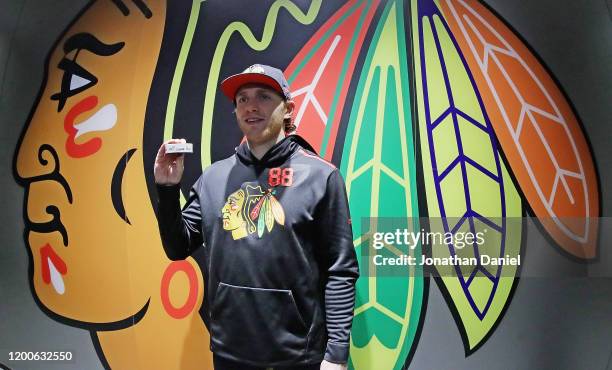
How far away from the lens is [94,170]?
1.81 m

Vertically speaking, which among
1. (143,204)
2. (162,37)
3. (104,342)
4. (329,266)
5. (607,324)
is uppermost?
(162,37)

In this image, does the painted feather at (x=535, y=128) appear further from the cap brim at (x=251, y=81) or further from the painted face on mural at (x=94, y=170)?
the painted face on mural at (x=94, y=170)

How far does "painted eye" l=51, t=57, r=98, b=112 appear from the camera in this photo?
184 centimetres

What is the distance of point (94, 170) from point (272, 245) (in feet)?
3.45

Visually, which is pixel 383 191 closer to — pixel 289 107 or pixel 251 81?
pixel 289 107

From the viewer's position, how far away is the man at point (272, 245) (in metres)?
1.23

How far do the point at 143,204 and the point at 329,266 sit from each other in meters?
0.96

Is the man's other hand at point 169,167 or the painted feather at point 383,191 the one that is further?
the painted feather at point 383,191

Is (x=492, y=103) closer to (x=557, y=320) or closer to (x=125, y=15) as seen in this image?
(x=557, y=320)

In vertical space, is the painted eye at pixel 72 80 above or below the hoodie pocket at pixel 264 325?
above

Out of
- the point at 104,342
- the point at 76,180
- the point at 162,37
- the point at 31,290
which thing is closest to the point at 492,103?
the point at 162,37

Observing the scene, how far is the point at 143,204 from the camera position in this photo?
5.87 ft

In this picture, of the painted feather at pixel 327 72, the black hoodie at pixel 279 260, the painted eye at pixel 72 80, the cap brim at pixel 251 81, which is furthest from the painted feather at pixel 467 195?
the painted eye at pixel 72 80

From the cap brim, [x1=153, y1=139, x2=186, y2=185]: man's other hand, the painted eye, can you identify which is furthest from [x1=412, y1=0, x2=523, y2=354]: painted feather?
the painted eye
